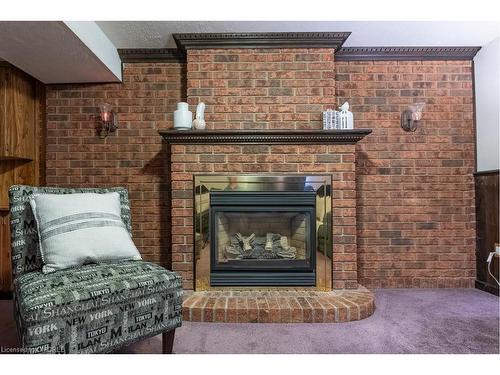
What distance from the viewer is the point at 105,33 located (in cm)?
247

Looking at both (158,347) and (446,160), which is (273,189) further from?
(446,160)

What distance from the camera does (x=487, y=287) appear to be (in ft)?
8.61

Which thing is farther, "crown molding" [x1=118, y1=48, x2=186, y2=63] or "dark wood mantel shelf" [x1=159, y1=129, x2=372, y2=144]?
"crown molding" [x1=118, y1=48, x2=186, y2=63]

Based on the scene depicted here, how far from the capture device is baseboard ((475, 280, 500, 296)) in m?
2.54

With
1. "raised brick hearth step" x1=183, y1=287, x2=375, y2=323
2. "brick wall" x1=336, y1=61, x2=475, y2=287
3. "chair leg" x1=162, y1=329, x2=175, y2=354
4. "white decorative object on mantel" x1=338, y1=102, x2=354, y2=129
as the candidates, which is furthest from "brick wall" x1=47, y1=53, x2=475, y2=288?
"chair leg" x1=162, y1=329, x2=175, y2=354

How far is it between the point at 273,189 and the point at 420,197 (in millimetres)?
1345

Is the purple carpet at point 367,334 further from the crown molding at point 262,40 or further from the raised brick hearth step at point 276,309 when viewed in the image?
the crown molding at point 262,40

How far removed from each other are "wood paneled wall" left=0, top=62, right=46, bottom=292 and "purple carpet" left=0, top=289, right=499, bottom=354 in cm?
77

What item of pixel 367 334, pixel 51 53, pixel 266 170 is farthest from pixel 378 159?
pixel 51 53

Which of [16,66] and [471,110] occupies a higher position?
[16,66]

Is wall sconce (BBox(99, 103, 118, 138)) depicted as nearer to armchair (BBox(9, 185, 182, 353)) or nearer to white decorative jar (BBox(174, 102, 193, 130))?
white decorative jar (BBox(174, 102, 193, 130))
